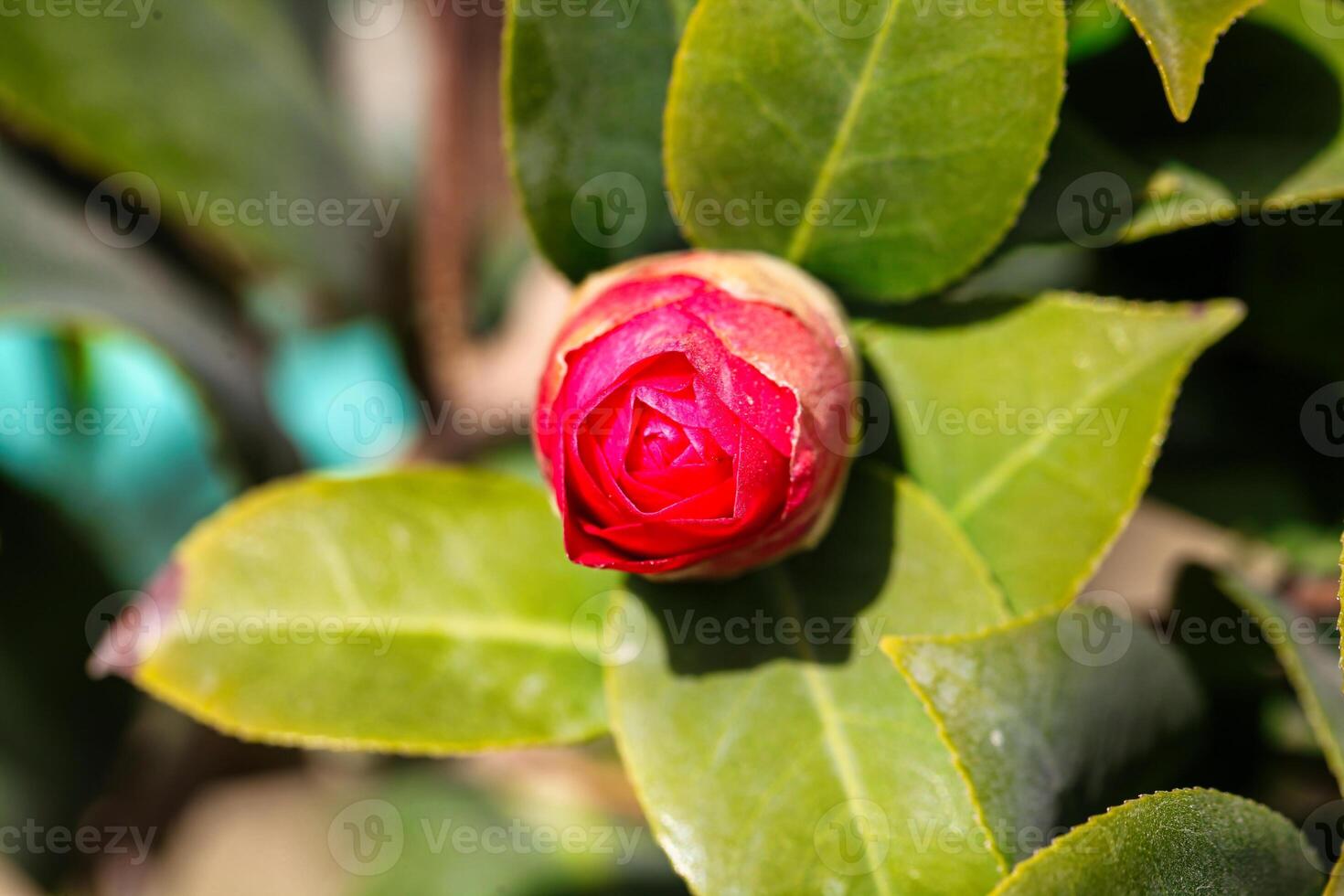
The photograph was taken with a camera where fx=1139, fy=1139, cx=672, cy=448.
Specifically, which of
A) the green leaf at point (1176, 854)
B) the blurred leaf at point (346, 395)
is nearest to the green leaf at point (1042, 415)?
the green leaf at point (1176, 854)

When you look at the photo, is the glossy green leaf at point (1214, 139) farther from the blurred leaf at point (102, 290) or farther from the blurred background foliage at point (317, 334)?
the blurred leaf at point (102, 290)

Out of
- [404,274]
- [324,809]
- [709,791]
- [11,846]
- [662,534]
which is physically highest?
[662,534]

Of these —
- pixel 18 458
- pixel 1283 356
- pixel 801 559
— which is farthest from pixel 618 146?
pixel 18 458

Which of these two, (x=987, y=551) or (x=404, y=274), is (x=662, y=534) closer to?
(x=987, y=551)

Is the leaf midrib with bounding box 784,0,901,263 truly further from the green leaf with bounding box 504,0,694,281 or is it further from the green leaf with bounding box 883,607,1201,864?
the green leaf with bounding box 883,607,1201,864

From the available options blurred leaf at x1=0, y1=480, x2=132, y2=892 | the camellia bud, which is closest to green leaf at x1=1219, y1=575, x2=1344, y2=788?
the camellia bud

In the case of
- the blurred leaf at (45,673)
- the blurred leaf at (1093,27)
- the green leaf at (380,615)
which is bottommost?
the blurred leaf at (45,673)

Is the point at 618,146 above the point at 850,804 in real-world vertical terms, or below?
above
